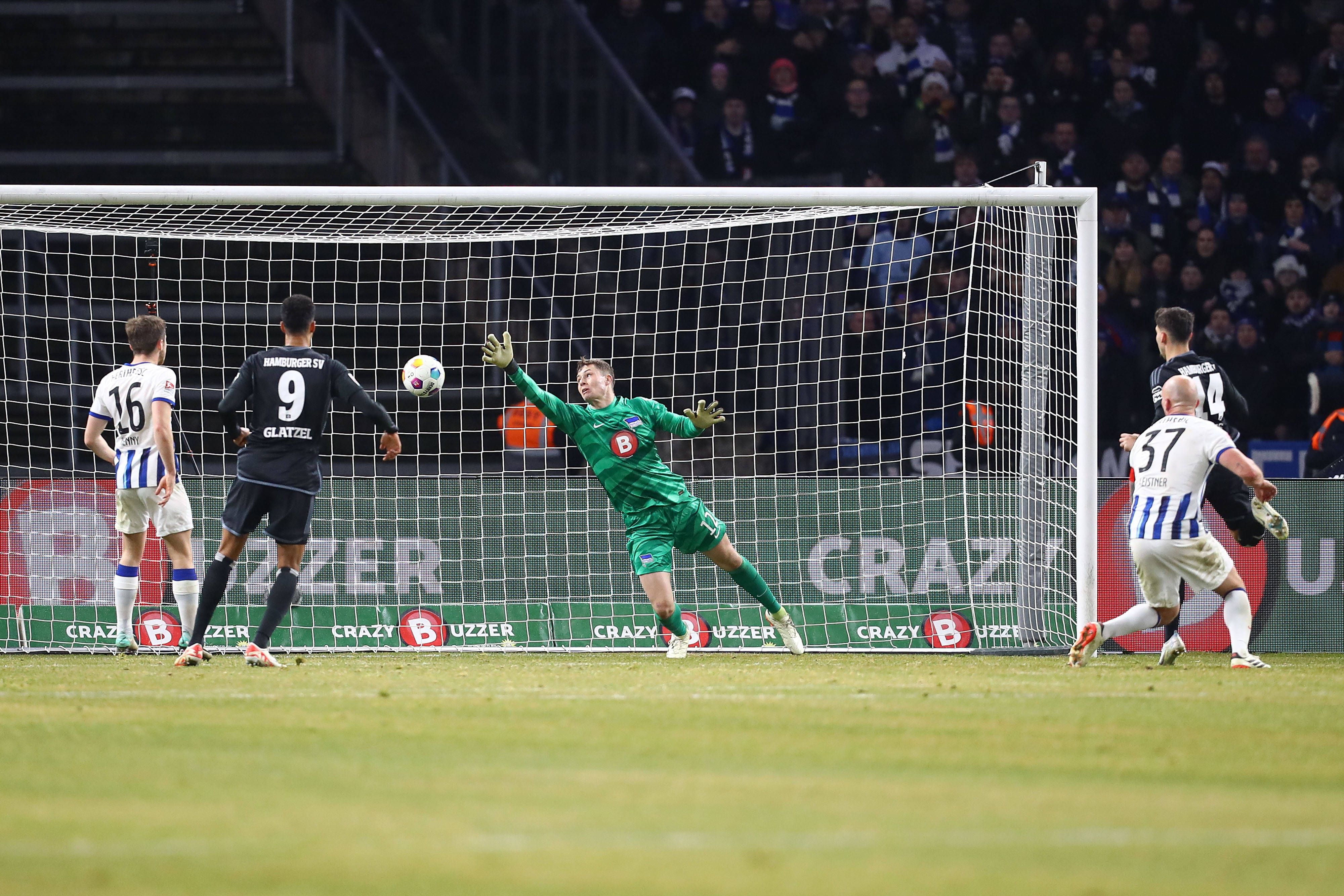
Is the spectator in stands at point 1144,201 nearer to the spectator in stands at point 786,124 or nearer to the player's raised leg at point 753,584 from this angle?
the spectator in stands at point 786,124

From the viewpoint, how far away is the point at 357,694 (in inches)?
306

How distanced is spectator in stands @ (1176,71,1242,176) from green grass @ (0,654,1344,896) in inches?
426

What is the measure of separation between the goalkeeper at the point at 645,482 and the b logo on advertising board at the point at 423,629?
1905 mm

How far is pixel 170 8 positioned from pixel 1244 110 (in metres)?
11.5

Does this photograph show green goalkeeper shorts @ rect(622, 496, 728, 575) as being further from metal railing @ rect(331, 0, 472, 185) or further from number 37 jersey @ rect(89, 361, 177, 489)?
metal railing @ rect(331, 0, 472, 185)

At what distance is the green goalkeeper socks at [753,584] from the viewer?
10750mm

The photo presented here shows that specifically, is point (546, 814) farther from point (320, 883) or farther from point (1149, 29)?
point (1149, 29)

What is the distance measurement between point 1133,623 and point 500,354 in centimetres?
402

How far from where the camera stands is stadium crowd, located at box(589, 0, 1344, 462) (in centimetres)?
1706

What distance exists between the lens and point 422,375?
10.2 m

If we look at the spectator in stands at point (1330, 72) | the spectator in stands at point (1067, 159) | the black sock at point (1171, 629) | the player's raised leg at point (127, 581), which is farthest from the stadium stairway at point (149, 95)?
the spectator in stands at point (1330, 72)

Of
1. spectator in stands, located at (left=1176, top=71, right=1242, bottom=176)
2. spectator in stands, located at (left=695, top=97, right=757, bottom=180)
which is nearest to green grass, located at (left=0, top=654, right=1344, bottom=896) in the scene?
spectator in stands, located at (left=695, top=97, right=757, bottom=180)

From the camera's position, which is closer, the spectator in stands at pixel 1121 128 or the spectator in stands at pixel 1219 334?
the spectator in stands at pixel 1219 334

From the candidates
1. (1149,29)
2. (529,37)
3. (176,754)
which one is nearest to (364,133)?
(529,37)
